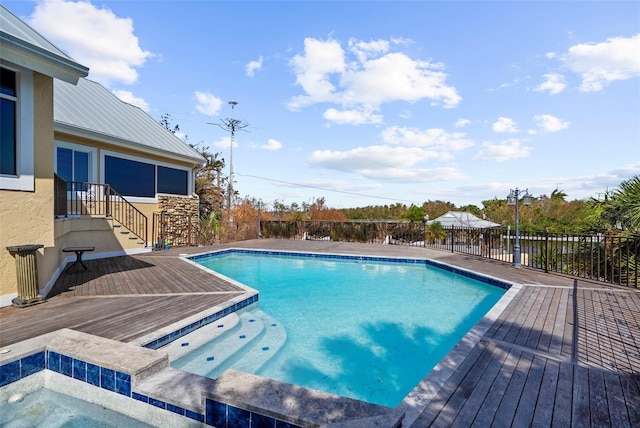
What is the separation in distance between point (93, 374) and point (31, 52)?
13.6 feet

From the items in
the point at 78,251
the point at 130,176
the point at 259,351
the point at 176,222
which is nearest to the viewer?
the point at 259,351

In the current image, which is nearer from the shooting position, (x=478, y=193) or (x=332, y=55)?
(x=332, y=55)

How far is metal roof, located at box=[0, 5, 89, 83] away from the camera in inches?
154

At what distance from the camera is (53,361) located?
3.16 m

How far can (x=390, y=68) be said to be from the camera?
1281 centimetres

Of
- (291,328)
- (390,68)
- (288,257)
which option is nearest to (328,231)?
(288,257)

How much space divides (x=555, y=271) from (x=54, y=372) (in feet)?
33.1

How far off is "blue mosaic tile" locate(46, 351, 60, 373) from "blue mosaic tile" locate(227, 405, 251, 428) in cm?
215

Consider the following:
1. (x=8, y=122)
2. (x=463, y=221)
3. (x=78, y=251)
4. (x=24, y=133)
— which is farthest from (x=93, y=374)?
(x=463, y=221)

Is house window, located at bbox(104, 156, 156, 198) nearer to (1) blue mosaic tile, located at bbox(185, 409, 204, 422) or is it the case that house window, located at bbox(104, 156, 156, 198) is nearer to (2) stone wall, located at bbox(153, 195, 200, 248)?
(2) stone wall, located at bbox(153, 195, 200, 248)

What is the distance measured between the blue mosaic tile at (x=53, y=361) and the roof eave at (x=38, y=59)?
12.2 ft

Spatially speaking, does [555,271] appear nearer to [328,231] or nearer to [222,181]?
[328,231]

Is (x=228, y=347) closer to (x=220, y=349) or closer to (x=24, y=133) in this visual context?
(x=220, y=349)

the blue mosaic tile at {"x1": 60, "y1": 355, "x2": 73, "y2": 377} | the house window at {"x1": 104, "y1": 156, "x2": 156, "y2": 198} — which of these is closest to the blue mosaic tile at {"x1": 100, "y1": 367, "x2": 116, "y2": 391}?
the blue mosaic tile at {"x1": 60, "y1": 355, "x2": 73, "y2": 377}
